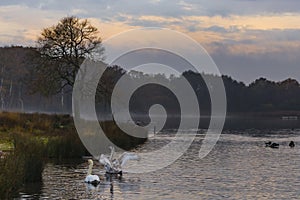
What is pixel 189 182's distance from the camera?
24.4m

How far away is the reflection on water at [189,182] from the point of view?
827 inches

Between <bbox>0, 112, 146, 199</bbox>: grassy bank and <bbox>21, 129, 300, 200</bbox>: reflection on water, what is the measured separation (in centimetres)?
93

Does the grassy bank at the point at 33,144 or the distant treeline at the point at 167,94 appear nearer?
the grassy bank at the point at 33,144

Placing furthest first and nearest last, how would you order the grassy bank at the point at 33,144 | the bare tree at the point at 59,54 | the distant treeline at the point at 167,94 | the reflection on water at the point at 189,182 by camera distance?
the distant treeline at the point at 167,94
the bare tree at the point at 59,54
the reflection on water at the point at 189,182
the grassy bank at the point at 33,144

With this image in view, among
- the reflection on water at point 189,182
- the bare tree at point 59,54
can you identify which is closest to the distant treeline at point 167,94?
the bare tree at point 59,54

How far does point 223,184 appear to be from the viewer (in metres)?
24.0

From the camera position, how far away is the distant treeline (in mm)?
116125

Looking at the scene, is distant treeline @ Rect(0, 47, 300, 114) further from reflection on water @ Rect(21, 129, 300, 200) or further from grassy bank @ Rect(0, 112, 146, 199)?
reflection on water @ Rect(21, 129, 300, 200)

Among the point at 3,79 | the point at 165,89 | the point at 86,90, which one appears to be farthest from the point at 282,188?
the point at 165,89

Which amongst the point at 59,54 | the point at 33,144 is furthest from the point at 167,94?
the point at 33,144

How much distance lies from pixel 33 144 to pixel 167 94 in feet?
422

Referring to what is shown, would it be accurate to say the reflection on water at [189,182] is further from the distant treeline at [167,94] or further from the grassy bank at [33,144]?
the distant treeline at [167,94]

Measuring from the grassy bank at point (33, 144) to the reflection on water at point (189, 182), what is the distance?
93cm

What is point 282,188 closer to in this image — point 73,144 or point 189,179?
point 189,179
